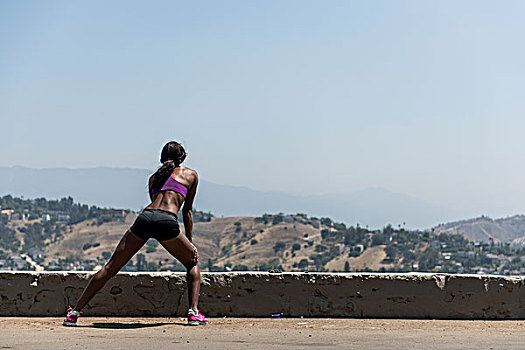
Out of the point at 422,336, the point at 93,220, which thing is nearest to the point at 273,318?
the point at 422,336

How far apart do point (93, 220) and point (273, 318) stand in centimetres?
13651

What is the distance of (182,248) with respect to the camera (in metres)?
6.37

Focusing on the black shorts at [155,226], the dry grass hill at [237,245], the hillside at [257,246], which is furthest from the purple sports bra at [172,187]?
the dry grass hill at [237,245]

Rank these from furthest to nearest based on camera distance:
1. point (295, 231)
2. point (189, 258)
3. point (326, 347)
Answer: point (295, 231)
point (189, 258)
point (326, 347)

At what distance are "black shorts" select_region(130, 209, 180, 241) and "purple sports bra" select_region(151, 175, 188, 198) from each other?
23 centimetres

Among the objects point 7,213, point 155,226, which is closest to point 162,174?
point 155,226

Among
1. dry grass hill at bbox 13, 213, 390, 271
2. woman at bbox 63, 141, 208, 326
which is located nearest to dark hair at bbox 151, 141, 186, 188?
woman at bbox 63, 141, 208, 326

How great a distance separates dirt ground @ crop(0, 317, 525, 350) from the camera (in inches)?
208

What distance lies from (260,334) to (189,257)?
3.08ft

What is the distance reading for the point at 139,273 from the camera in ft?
23.8

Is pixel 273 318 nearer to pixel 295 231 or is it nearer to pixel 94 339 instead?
pixel 94 339

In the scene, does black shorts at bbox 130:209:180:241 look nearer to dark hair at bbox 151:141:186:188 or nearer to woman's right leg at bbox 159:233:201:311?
woman's right leg at bbox 159:233:201:311

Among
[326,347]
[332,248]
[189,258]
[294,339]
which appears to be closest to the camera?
[326,347]

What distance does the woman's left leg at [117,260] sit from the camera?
6293mm
